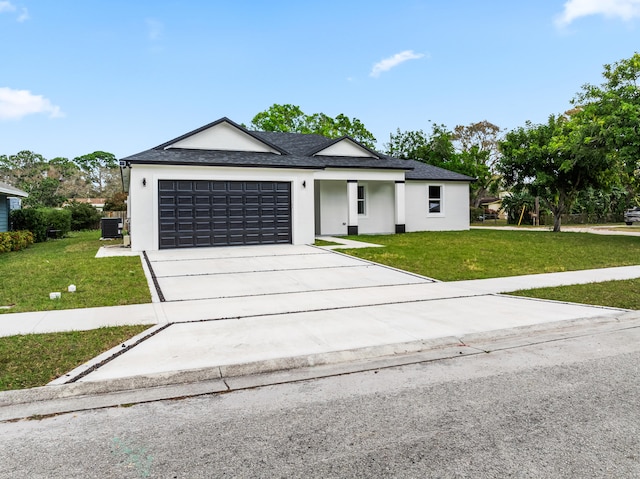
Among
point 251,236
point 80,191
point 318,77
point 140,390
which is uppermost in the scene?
point 318,77

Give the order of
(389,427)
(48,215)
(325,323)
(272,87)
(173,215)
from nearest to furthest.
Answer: (389,427) < (325,323) < (173,215) < (48,215) < (272,87)

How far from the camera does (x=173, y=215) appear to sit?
15828 mm

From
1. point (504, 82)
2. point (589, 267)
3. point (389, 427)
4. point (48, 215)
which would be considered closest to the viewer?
point (389, 427)

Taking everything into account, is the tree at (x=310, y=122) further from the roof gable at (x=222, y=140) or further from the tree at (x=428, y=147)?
the roof gable at (x=222, y=140)

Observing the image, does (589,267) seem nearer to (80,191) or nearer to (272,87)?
(272,87)

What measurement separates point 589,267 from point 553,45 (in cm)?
1353

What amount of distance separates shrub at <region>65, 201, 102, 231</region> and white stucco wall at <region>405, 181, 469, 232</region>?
24.6 metres

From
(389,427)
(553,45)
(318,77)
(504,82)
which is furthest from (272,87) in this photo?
(389,427)

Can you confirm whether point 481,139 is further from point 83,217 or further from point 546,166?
point 83,217

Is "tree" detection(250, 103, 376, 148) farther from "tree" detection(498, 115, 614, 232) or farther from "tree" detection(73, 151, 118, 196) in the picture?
"tree" detection(73, 151, 118, 196)

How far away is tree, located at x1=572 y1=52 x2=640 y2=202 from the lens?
1535 centimetres

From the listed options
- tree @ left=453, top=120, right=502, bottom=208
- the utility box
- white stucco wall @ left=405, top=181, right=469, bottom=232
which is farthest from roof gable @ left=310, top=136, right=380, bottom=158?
tree @ left=453, top=120, right=502, bottom=208

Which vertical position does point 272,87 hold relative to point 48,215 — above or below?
above

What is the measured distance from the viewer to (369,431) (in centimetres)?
319
